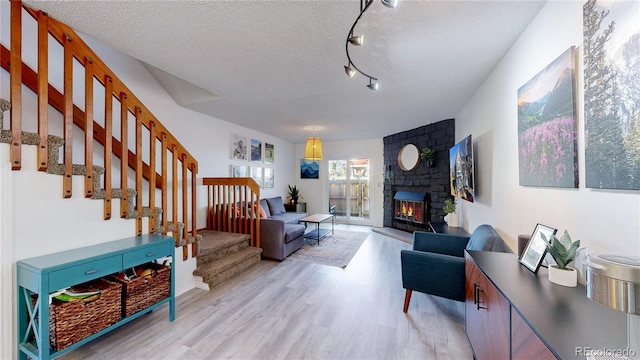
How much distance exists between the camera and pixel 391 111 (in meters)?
3.89

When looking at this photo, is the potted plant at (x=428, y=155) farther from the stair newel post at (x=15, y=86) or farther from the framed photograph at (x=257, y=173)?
the stair newel post at (x=15, y=86)

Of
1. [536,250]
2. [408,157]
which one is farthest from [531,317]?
[408,157]

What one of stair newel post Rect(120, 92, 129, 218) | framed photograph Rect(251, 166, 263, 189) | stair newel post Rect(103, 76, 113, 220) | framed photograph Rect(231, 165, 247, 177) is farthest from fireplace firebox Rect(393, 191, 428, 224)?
stair newel post Rect(103, 76, 113, 220)

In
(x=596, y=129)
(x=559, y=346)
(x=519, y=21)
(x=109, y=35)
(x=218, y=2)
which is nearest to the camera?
(x=559, y=346)

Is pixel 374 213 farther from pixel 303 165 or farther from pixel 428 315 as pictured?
pixel 428 315

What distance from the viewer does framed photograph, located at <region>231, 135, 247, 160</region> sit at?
15.9 ft

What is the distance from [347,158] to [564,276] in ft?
18.6

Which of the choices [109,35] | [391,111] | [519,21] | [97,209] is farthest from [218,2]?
[391,111]

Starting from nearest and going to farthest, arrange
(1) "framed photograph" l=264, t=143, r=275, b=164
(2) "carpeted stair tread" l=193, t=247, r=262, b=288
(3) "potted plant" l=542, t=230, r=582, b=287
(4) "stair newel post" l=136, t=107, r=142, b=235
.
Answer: (3) "potted plant" l=542, t=230, r=582, b=287, (4) "stair newel post" l=136, t=107, r=142, b=235, (2) "carpeted stair tread" l=193, t=247, r=262, b=288, (1) "framed photograph" l=264, t=143, r=275, b=164

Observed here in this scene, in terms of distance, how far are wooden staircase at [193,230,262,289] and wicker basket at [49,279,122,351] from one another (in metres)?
1.00

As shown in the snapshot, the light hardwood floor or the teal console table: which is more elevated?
the teal console table

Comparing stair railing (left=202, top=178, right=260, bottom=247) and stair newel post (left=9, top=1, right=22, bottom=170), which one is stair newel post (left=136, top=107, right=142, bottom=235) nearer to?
stair newel post (left=9, top=1, right=22, bottom=170)

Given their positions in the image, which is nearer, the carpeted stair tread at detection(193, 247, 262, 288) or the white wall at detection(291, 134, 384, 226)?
the carpeted stair tread at detection(193, 247, 262, 288)

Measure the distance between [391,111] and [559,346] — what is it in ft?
11.8
